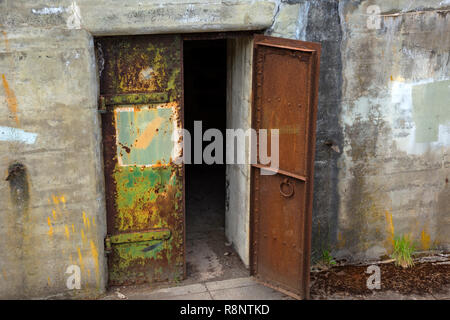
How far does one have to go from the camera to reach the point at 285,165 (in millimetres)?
4703

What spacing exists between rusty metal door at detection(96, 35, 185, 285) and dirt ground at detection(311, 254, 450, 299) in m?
1.36

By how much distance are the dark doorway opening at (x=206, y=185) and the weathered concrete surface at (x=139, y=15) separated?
235cm

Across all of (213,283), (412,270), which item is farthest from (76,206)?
(412,270)

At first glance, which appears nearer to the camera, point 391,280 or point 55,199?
point 55,199

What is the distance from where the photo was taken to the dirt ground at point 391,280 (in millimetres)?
5059

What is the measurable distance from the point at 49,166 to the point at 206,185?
3.17m

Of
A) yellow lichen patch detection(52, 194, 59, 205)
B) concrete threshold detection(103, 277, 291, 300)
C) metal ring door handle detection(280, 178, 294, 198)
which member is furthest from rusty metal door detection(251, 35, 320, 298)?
yellow lichen patch detection(52, 194, 59, 205)

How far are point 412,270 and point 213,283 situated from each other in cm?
200

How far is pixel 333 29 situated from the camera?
497 centimetres

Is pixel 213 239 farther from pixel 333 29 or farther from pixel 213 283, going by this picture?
pixel 333 29

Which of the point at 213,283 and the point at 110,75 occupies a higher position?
the point at 110,75

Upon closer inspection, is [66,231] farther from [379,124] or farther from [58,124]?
[379,124]

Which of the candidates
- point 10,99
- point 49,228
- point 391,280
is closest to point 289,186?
point 391,280

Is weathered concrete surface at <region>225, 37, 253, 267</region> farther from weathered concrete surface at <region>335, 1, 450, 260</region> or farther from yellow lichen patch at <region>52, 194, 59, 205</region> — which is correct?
yellow lichen patch at <region>52, 194, 59, 205</region>
